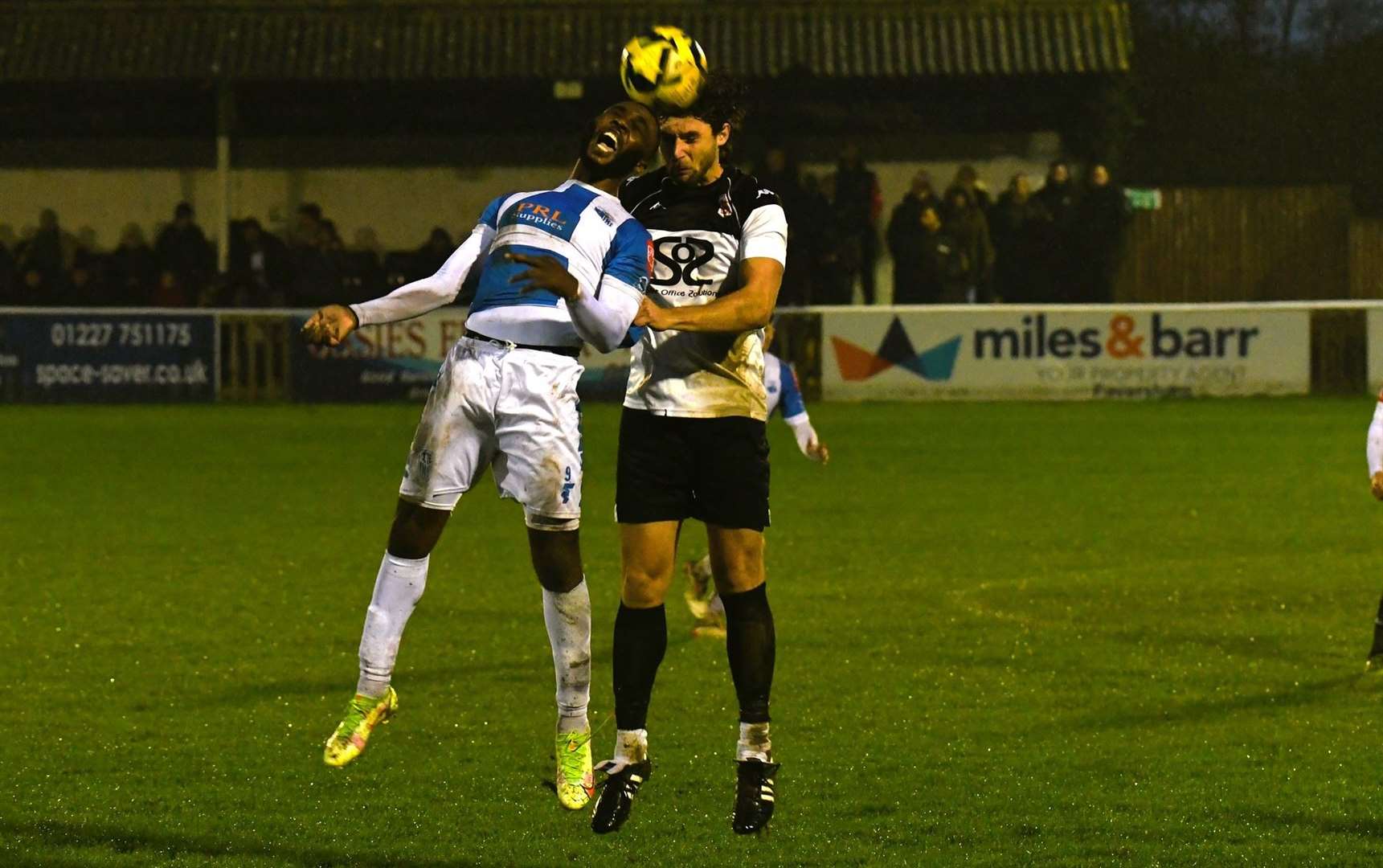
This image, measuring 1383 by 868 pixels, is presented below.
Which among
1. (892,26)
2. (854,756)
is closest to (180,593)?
(854,756)

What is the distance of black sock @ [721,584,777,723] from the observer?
6.90 metres

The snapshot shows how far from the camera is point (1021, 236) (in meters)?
26.2

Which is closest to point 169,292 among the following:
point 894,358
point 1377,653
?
point 894,358

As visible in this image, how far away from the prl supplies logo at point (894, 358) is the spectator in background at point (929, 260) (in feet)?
4.71

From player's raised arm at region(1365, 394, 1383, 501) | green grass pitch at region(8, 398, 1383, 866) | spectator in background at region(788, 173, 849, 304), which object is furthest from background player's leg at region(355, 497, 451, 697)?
spectator in background at region(788, 173, 849, 304)

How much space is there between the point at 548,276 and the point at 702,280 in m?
0.79

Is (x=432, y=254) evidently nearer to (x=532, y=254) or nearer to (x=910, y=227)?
(x=910, y=227)

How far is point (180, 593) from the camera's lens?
12.6 m

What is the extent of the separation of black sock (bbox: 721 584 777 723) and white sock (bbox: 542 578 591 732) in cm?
46

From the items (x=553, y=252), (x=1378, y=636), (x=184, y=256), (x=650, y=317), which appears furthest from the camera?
(x=184, y=256)

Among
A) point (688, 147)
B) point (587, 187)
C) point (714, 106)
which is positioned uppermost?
point (714, 106)

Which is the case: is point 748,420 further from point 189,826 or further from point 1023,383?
Answer: point 1023,383

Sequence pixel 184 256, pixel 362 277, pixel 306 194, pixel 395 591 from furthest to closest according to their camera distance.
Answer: pixel 306 194, pixel 184 256, pixel 362 277, pixel 395 591

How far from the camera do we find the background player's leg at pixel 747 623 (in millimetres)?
6859
